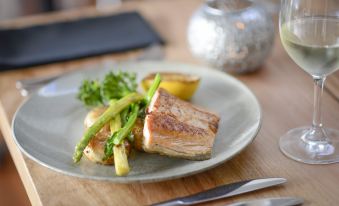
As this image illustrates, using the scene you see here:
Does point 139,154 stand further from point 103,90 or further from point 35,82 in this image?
point 35,82

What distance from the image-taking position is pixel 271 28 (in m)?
1.16

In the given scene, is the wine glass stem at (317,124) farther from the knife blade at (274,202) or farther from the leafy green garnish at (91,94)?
the leafy green garnish at (91,94)

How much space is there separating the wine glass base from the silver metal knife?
0.28 ft

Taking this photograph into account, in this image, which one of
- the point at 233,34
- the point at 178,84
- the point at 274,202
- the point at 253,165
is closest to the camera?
the point at 274,202

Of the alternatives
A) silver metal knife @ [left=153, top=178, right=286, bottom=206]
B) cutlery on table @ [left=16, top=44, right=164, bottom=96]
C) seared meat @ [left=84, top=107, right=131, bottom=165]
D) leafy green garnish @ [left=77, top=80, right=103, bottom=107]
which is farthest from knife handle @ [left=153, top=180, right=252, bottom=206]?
cutlery on table @ [left=16, top=44, right=164, bottom=96]

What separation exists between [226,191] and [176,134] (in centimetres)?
11

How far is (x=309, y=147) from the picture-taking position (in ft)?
2.93

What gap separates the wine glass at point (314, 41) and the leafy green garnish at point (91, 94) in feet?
1.18

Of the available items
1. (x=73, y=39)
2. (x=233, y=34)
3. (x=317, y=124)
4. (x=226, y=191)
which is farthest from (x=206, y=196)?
(x=73, y=39)

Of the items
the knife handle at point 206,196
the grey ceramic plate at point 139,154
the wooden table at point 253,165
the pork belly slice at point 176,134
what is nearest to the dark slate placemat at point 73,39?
the wooden table at point 253,165

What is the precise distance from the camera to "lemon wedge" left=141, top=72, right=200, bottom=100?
1027 millimetres

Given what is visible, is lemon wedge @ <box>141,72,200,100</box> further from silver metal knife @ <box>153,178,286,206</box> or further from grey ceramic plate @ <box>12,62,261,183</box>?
silver metal knife @ <box>153,178,286,206</box>

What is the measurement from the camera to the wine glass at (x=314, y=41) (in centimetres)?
82

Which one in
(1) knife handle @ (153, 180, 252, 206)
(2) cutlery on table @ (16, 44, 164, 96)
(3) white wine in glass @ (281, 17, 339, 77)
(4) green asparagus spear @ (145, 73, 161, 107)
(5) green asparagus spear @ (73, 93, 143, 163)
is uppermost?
(3) white wine in glass @ (281, 17, 339, 77)
